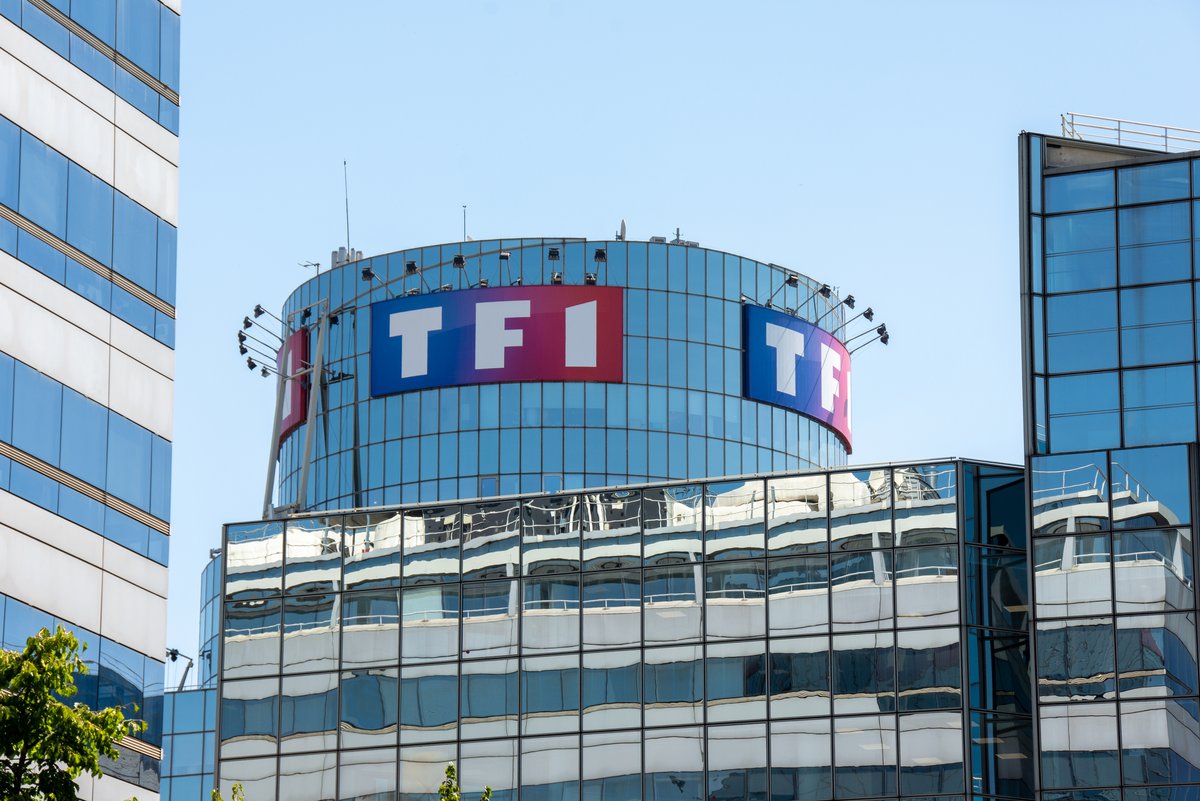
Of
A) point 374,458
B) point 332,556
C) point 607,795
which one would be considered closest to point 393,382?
point 374,458

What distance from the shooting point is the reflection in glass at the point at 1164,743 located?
6238cm

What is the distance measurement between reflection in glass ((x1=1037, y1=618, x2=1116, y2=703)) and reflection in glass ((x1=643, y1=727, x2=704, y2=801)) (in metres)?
9.98

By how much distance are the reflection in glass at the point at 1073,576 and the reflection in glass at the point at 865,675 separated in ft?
14.7

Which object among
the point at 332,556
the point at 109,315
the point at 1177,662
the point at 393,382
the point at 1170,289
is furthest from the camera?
the point at 393,382

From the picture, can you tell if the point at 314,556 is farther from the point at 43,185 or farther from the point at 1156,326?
the point at 1156,326

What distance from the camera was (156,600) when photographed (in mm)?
57469

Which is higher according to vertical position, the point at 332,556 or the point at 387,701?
the point at 332,556

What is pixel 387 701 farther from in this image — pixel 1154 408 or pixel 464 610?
pixel 1154 408

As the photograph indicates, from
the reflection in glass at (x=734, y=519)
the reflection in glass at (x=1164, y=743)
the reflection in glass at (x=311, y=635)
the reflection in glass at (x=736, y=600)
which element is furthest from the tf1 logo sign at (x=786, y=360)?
the reflection in glass at (x=1164, y=743)

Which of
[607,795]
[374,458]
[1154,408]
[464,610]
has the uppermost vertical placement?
[374,458]

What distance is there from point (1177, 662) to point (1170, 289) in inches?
432

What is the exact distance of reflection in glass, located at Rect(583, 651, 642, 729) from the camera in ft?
224

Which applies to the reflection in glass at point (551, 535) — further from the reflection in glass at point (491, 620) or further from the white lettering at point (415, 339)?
the white lettering at point (415, 339)

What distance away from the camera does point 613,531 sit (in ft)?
229
